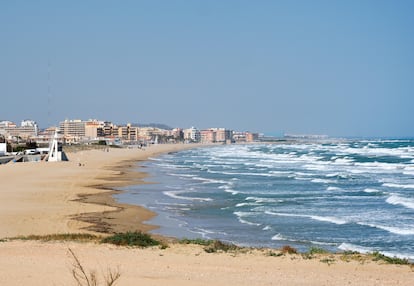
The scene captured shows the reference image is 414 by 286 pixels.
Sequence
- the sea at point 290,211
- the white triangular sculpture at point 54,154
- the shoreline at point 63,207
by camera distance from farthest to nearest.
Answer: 1. the white triangular sculpture at point 54,154
2. the shoreline at point 63,207
3. the sea at point 290,211

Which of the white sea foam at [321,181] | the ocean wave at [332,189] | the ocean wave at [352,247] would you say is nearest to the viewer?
the ocean wave at [352,247]

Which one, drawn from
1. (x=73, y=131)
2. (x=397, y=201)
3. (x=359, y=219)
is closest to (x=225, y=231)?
(x=359, y=219)

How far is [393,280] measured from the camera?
9.58 meters

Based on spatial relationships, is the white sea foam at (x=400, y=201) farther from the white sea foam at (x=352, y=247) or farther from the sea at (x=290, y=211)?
the white sea foam at (x=352, y=247)

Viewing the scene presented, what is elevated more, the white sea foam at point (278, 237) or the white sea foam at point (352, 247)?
the white sea foam at point (352, 247)

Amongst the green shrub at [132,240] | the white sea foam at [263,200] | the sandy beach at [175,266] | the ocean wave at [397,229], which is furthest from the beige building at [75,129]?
the green shrub at [132,240]

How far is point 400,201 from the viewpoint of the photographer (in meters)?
24.6

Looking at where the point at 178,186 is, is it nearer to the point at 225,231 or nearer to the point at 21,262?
the point at 225,231

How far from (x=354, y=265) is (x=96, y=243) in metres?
5.22

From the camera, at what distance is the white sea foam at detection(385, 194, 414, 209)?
76.7 feet

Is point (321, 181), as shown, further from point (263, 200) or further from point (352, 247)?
point (352, 247)

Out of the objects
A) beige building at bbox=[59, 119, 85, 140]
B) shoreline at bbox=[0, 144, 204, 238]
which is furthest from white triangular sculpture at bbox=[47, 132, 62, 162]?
beige building at bbox=[59, 119, 85, 140]

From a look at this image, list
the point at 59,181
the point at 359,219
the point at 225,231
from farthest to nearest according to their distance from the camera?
the point at 59,181 → the point at 359,219 → the point at 225,231

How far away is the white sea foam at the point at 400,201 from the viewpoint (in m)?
23.4
